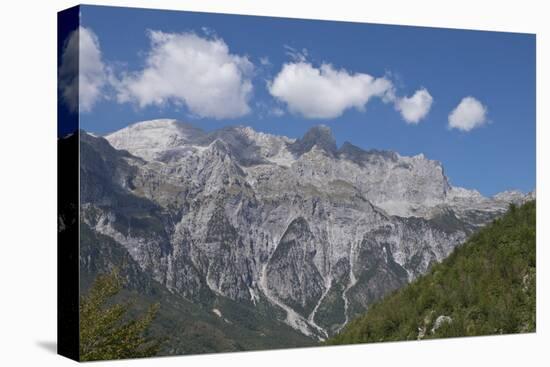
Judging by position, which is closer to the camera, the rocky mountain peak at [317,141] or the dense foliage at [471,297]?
the dense foliage at [471,297]

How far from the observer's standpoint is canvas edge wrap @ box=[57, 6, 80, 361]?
17.9m

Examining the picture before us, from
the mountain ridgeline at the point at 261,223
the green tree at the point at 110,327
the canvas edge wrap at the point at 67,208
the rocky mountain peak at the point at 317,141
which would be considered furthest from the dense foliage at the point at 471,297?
the canvas edge wrap at the point at 67,208

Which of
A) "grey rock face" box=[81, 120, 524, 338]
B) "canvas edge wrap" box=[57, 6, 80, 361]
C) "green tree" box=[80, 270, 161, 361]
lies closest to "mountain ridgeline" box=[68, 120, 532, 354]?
"grey rock face" box=[81, 120, 524, 338]

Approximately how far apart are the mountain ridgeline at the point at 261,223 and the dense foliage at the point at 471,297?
0.68 metres

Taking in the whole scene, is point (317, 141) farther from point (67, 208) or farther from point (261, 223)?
point (67, 208)

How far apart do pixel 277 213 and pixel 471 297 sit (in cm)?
571

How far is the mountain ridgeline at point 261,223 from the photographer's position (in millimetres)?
20922

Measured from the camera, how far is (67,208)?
59.7 ft

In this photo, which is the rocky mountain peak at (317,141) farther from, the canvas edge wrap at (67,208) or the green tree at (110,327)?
the canvas edge wrap at (67,208)

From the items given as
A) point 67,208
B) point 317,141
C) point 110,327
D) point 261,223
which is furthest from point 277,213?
point 67,208

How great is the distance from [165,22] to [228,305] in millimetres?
9061

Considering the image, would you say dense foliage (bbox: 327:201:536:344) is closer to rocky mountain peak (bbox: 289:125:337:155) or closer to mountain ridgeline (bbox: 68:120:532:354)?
mountain ridgeline (bbox: 68:120:532:354)

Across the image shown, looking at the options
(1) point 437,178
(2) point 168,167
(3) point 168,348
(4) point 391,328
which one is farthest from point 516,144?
(3) point 168,348

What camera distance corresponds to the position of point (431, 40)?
72.1ft
